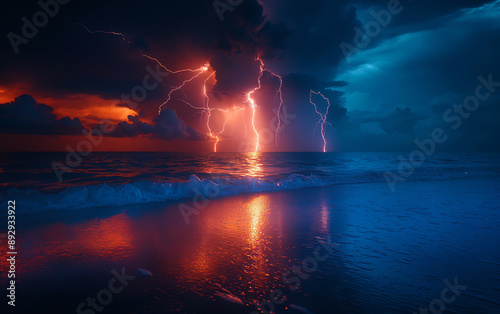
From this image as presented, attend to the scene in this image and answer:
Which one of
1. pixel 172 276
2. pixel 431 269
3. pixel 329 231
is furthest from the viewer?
pixel 329 231

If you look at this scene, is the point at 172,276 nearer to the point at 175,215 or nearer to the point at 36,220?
the point at 175,215

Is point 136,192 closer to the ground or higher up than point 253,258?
closer to the ground

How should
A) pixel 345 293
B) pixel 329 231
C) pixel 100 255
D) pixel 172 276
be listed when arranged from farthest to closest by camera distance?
pixel 329 231 → pixel 100 255 → pixel 172 276 → pixel 345 293

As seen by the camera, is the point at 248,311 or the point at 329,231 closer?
the point at 248,311

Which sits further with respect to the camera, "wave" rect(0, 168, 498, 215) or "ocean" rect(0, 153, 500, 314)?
"wave" rect(0, 168, 498, 215)

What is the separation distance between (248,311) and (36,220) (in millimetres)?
7982

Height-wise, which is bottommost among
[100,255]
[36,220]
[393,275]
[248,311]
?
[36,220]

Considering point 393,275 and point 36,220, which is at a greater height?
point 393,275

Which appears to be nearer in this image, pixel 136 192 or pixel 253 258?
pixel 253 258

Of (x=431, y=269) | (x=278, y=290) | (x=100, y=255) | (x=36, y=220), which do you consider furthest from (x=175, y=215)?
(x=431, y=269)

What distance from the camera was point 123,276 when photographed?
4.09 metres

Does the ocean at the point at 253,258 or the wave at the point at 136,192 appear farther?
the wave at the point at 136,192

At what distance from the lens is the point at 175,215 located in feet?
27.7

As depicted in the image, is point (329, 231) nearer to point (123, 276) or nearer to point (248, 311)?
point (248, 311)
